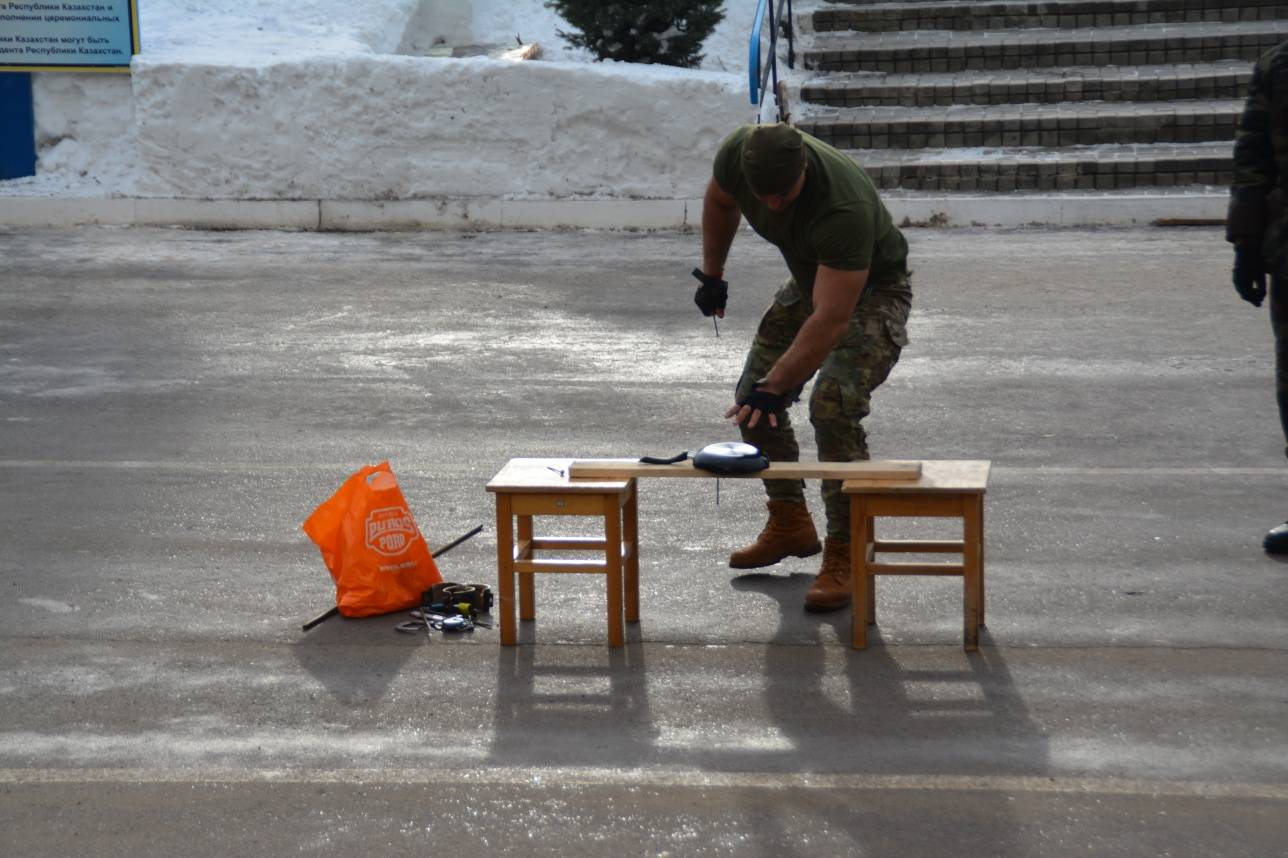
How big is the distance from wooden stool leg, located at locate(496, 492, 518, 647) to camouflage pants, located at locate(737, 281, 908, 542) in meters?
0.95

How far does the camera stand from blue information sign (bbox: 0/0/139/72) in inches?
677

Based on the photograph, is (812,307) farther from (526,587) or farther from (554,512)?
(526,587)

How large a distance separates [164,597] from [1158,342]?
22.3 feet

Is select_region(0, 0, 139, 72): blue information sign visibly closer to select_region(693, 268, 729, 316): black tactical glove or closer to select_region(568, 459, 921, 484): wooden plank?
select_region(693, 268, 729, 316): black tactical glove

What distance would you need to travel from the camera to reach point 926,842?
13.5 feet

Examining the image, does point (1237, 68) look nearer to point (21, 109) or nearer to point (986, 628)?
point (21, 109)

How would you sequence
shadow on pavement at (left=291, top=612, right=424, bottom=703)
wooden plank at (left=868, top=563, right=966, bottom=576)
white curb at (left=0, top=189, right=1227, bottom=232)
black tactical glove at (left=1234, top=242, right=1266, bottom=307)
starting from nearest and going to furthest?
shadow on pavement at (left=291, top=612, right=424, bottom=703) < wooden plank at (left=868, top=563, right=966, bottom=576) < black tactical glove at (left=1234, top=242, right=1266, bottom=307) < white curb at (left=0, top=189, right=1227, bottom=232)

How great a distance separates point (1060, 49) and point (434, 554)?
547 inches

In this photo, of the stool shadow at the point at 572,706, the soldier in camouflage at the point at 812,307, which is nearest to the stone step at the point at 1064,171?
the soldier in camouflage at the point at 812,307

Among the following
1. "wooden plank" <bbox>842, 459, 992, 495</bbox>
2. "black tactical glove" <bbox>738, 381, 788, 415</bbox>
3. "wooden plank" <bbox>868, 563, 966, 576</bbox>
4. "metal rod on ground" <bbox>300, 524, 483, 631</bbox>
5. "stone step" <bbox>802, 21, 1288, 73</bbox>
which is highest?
"stone step" <bbox>802, 21, 1288, 73</bbox>

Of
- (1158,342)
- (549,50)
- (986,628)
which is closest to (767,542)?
(986,628)

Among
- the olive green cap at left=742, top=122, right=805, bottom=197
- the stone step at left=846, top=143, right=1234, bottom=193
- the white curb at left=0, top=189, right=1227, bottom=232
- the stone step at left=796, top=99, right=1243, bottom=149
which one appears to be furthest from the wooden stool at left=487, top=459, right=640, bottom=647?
the stone step at left=796, top=99, right=1243, bottom=149

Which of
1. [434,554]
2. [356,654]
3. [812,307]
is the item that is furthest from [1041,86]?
[356,654]

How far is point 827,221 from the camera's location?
5.58 m
